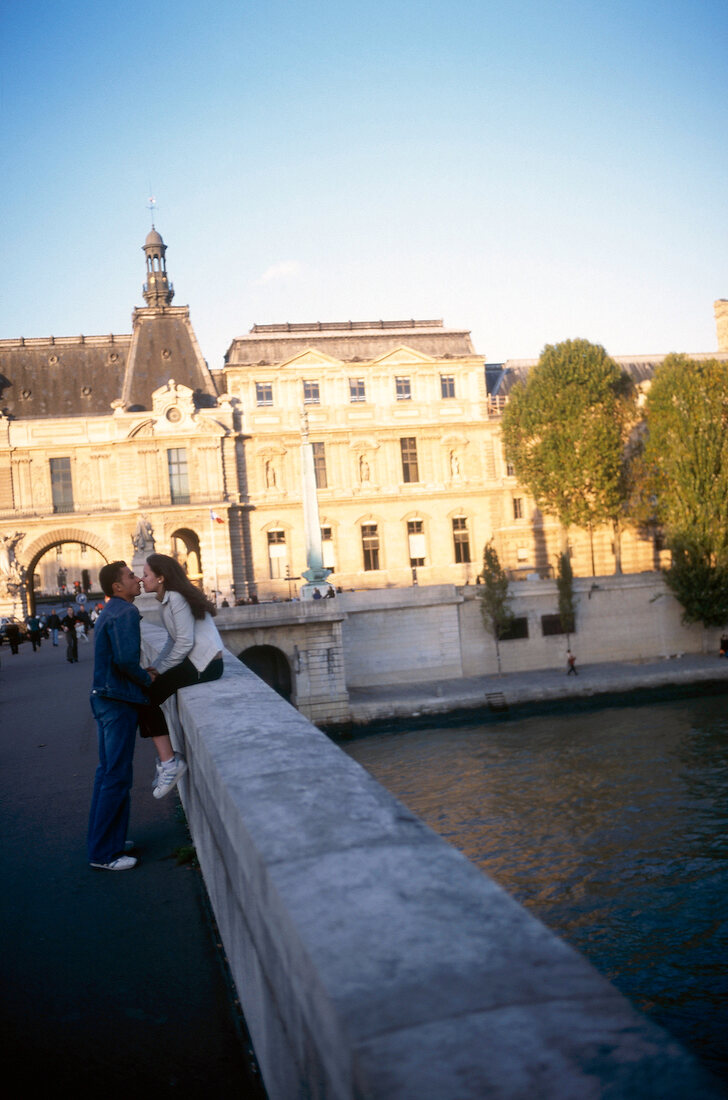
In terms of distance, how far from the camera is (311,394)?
46188 mm

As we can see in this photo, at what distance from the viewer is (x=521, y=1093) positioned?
1.34 m

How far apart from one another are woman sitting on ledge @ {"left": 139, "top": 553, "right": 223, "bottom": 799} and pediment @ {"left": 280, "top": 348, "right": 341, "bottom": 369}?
134 ft

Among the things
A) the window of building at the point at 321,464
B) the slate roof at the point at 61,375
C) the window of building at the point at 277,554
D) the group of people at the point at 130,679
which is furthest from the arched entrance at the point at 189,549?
the group of people at the point at 130,679

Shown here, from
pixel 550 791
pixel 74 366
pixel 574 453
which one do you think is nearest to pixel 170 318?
pixel 74 366

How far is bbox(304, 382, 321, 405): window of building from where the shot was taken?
46.1 metres

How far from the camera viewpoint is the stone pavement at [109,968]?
2.83 meters

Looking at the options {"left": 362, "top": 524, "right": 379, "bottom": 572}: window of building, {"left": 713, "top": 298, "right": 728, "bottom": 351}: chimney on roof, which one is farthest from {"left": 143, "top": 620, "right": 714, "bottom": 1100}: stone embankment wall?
{"left": 713, "top": 298, "right": 728, "bottom": 351}: chimney on roof

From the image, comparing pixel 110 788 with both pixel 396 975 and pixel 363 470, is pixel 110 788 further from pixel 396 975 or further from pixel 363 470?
pixel 363 470

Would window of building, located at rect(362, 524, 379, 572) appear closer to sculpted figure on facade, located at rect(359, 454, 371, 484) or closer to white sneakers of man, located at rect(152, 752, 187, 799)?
sculpted figure on facade, located at rect(359, 454, 371, 484)

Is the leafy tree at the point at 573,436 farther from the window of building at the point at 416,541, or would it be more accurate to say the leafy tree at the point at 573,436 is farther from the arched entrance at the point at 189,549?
the arched entrance at the point at 189,549

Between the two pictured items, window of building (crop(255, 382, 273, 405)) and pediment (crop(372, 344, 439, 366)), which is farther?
pediment (crop(372, 344, 439, 366))

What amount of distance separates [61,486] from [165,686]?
41684mm

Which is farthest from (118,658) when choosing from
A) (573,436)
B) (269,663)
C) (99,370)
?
(99,370)

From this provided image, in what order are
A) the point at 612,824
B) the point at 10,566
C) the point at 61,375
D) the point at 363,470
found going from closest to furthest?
the point at 612,824 → the point at 10,566 → the point at 363,470 → the point at 61,375
